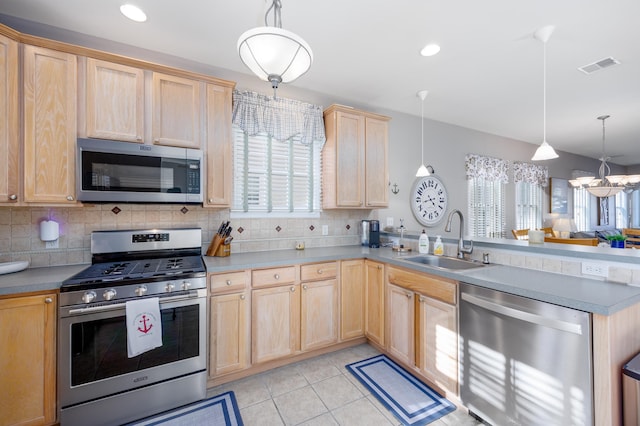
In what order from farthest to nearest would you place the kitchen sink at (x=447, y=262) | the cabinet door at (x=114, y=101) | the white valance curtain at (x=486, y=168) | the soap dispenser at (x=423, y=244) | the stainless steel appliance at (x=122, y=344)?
the white valance curtain at (x=486, y=168)
the soap dispenser at (x=423, y=244)
the kitchen sink at (x=447, y=262)
the cabinet door at (x=114, y=101)
the stainless steel appliance at (x=122, y=344)

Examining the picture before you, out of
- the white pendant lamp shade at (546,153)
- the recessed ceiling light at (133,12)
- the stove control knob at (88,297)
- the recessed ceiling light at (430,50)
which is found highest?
the recessed ceiling light at (133,12)

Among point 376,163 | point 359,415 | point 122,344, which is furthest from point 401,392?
point 376,163

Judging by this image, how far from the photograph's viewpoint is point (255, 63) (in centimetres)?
130

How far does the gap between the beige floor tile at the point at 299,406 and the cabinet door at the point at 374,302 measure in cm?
81

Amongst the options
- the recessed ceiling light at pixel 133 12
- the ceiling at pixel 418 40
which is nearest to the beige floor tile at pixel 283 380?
the ceiling at pixel 418 40

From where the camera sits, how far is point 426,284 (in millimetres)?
2031

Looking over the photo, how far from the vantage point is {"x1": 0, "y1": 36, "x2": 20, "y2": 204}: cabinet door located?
1666 mm

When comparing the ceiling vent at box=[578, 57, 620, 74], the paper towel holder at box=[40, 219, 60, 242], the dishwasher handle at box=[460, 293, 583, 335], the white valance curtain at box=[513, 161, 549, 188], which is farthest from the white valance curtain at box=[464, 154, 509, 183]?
the paper towel holder at box=[40, 219, 60, 242]

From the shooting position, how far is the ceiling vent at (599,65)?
245cm

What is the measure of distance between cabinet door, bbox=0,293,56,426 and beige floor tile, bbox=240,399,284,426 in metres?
1.14

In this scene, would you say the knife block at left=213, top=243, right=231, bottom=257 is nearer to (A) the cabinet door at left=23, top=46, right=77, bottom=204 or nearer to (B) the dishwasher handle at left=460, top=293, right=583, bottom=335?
(A) the cabinet door at left=23, top=46, right=77, bottom=204

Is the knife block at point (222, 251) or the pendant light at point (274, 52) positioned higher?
the pendant light at point (274, 52)

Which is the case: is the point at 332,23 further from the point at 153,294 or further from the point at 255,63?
the point at 153,294

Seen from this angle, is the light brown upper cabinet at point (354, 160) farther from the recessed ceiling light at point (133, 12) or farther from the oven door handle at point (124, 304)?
the recessed ceiling light at point (133, 12)
